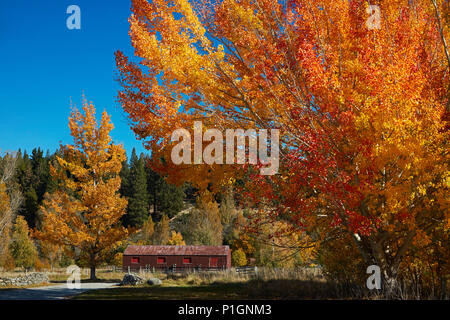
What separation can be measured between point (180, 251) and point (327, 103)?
1246 inches

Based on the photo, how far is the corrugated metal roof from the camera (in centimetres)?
3603

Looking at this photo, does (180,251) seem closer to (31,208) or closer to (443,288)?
(443,288)

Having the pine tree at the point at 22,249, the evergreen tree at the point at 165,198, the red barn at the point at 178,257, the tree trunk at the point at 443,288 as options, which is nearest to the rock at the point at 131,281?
the tree trunk at the point at 443,288

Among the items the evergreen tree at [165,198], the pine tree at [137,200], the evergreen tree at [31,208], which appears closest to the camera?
the evergreen tree at [31,208]

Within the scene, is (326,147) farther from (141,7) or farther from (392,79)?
(141,7)

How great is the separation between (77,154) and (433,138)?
1860 cm

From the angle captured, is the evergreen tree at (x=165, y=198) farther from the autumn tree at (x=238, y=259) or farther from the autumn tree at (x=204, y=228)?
the autumn tree at (x=238, y=259)
